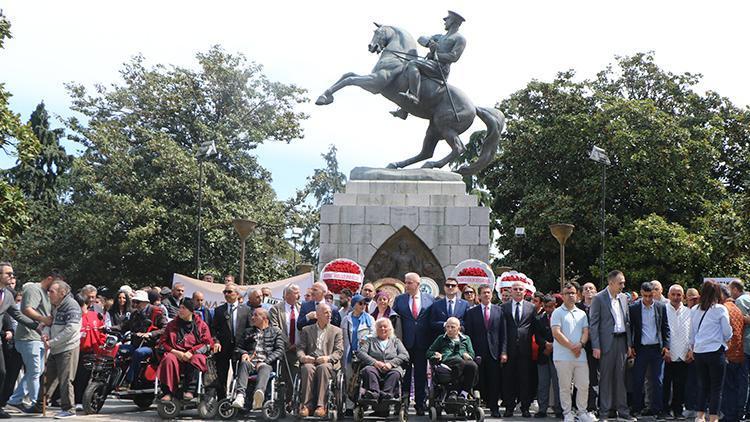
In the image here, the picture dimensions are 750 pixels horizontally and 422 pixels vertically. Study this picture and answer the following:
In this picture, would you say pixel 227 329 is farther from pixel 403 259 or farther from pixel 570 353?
pixel 403 259

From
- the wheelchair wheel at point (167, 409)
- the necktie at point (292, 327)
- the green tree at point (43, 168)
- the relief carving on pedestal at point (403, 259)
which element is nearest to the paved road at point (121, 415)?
the wheelchair wheel at point (167, 409)

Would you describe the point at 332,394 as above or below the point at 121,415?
above

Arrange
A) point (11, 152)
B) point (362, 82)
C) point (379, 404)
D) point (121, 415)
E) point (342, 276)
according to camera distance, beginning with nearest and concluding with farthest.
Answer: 1. point (379, 404)
2. point (121, 415)
3. point (342, 276)
4. point (362, 82)
5. point (11, 152)

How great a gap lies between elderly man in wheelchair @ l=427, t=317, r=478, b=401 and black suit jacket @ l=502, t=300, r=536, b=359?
41.8 inches

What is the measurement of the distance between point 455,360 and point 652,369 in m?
2.67

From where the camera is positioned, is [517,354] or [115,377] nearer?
[115,377]

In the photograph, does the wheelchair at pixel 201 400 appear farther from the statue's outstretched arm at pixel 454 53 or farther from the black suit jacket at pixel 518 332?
the statue's outstretched arm at pixel 454 53

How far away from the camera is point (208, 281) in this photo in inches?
690

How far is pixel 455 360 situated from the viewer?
10352 millimetres

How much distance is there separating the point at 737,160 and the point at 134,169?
22.7 metres

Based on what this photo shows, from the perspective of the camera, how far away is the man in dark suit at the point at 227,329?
1095cm

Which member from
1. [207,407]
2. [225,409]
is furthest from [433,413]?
[207,407]

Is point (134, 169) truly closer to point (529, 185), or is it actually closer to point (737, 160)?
point (529, 185)

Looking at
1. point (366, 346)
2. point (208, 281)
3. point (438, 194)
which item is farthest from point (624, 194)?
point (366, 346)
